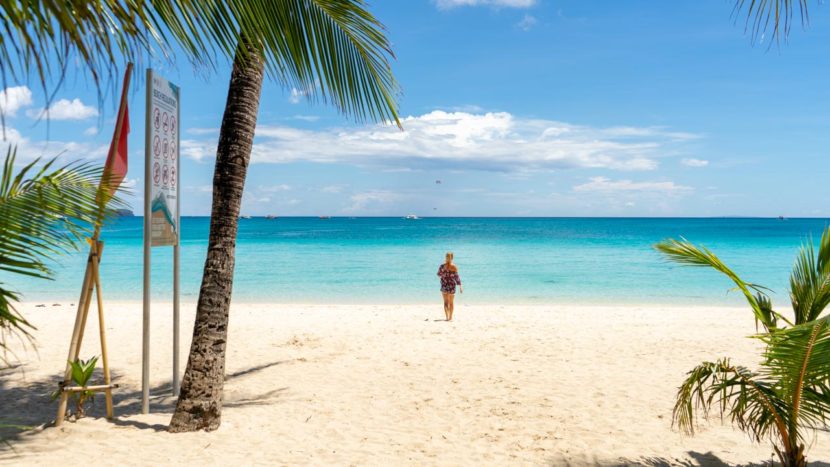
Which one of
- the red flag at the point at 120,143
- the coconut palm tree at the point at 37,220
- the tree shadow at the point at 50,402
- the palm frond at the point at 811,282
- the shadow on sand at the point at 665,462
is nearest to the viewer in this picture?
the coconut palm tree at the point at 37,220

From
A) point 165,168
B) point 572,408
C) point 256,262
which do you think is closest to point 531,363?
point 572,408

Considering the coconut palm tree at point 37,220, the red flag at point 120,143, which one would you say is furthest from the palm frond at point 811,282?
the red flag at point 120,143

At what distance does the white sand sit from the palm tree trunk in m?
0.26

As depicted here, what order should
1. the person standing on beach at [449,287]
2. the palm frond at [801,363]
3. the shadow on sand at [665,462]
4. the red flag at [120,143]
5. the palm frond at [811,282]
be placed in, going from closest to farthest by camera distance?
the palm frond at [801,363] < the palm frond at [811,282] < the shadow on sand at [665,462] < the red flag at [120,143] < the person standing on beach at [449,287]

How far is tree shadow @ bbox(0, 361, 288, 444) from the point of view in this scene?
17.7ft

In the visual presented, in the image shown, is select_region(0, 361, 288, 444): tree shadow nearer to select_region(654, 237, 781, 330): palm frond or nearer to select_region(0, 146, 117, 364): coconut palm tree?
A: select_region(0, 146, 117, 364): coconut palm tree

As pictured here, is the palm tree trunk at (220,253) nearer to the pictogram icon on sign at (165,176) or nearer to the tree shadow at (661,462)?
the pictogram icon on sign at (165,176)

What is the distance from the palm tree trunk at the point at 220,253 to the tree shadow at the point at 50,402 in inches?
15.5

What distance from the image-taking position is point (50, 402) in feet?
20.0

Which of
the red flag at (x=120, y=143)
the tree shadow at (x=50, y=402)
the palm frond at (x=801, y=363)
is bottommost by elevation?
the tree shadow at (x=50, y=402)

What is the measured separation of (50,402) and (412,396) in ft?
12.6

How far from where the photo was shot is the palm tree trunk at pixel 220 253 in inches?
202

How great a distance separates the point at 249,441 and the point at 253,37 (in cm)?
407

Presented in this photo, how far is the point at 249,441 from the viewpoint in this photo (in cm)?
506
